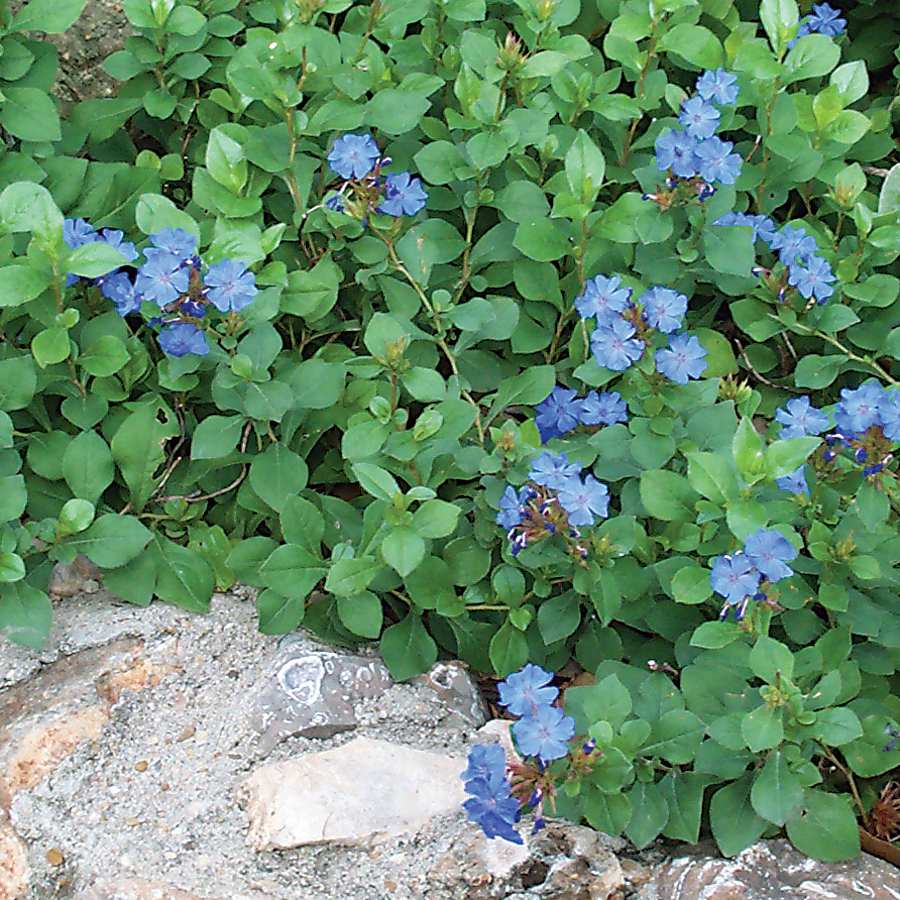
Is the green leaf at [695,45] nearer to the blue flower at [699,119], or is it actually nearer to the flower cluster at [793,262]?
the blue flower at [699,119]

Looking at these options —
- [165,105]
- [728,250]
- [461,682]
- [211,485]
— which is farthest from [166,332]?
[728,250]

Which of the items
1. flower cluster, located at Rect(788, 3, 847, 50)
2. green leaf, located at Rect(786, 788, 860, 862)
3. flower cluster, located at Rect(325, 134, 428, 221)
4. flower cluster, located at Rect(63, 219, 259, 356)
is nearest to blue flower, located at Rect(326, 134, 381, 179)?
flower cluster, located at Rect(325, 134, 428, 221)

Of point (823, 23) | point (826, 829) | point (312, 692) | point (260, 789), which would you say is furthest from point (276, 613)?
point (823, 23)

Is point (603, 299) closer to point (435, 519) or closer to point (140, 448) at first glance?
point (435, 519)

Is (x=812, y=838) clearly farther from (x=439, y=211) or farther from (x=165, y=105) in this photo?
(x=165, y=105)

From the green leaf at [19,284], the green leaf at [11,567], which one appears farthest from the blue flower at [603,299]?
the green leaf at [11,567]

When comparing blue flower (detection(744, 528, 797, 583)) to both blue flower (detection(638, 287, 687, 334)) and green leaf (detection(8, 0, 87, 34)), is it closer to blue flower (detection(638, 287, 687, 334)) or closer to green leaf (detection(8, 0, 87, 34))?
blue flower (detection(638, 287, 687, 334))
